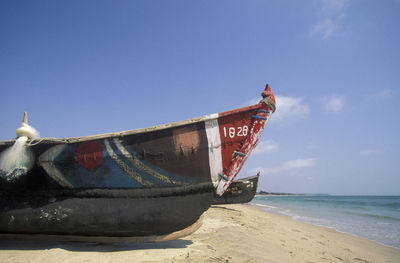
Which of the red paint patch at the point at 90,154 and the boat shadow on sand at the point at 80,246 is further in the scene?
the red paint patch at the point at 90,154

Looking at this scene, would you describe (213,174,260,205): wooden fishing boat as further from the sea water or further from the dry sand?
the dry sand

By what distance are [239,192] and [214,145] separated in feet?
32.6

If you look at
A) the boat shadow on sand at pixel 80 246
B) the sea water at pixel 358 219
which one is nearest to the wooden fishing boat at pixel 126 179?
the boat shadow on sand at pixel 80 246

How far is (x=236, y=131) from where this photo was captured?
12.3ft

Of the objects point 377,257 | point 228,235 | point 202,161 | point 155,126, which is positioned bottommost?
point 377,257

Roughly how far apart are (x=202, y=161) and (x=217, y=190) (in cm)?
57

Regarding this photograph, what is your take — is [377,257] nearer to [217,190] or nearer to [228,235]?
[228,235]

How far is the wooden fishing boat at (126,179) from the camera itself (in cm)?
332

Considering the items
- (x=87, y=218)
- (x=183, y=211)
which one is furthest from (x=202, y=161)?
(x=87, y=218)

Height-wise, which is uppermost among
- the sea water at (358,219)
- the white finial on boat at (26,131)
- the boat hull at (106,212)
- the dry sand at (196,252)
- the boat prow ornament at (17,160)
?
the white finial on boat at (26,131)

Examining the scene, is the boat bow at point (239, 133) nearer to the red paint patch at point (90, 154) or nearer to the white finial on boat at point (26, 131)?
the red paint patch at point (90, 154)

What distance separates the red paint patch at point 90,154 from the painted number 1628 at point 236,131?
2.25m

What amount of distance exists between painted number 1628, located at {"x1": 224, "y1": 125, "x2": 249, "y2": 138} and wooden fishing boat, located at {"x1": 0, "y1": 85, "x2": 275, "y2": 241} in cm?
2

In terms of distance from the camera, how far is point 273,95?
3996mm
